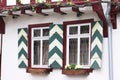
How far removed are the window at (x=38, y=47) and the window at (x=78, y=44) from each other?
91 cm

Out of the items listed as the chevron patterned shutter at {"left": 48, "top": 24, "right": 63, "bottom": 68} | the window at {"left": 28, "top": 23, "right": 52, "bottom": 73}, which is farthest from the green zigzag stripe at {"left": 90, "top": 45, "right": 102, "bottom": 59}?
the window at {"left": 28, "top": 23, "right": 52, "bottom": 73}

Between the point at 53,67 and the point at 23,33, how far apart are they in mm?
1744

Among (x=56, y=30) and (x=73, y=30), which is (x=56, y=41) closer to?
(x=56, y=30)

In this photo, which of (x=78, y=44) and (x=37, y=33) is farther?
(x=37, y=33)

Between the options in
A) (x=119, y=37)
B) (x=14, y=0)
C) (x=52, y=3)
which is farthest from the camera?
(x=14, y=0)

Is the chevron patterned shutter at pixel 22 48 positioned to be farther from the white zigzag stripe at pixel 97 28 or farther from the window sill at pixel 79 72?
the white zigzag stripe at pixel 97 28

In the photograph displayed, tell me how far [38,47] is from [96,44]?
2456 mm

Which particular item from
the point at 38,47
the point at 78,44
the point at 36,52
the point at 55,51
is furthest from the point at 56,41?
the point at 36,52

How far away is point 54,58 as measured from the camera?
13594 millimetres

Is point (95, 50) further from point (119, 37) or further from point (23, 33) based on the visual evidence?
point (23, 33)

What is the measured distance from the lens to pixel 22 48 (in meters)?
14.5

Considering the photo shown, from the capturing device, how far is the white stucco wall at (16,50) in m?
12.4

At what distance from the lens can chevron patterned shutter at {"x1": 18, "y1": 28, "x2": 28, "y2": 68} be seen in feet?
47.4

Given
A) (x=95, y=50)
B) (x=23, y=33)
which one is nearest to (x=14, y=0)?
(x=23, y=33)
